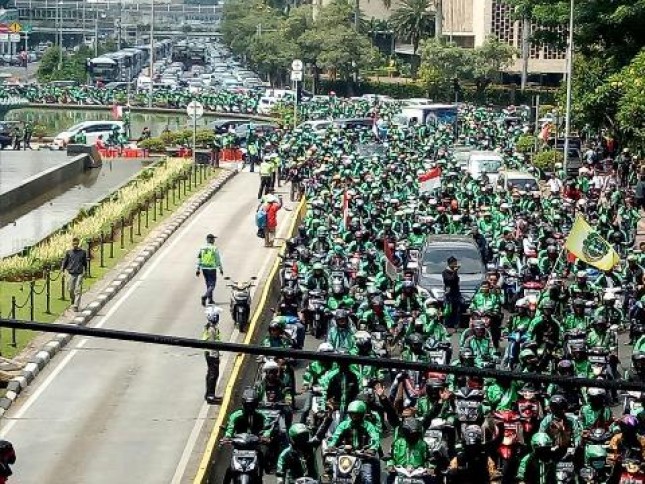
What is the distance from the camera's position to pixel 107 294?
2578cm

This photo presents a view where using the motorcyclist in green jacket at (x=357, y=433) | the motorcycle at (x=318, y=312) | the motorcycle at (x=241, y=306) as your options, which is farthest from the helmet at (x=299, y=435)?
the motorcycle at (x=241, y=306)

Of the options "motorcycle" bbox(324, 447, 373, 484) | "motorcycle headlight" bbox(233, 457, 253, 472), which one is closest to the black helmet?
"motorcycle" bbox(324, 447, 373, 484)

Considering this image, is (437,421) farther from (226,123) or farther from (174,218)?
(226,123)

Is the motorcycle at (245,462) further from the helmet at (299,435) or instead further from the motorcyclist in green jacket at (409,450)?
the motorcyclist in green jacket at (409,450)

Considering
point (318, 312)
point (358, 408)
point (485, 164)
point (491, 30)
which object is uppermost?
point (491, 30)

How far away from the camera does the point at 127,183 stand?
1786 inches

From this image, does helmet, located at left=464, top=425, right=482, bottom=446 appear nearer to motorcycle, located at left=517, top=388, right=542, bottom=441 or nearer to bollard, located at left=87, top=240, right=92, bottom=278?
motorcycle, located at left=517, top=388, right=542, bottom=441

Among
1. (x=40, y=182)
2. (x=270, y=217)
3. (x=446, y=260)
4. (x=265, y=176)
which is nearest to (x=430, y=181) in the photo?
(x=270, y=217)

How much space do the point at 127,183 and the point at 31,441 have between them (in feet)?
96.0

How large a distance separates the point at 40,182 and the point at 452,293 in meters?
24.8

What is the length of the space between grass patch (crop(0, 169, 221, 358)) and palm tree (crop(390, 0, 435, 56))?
59986 mm

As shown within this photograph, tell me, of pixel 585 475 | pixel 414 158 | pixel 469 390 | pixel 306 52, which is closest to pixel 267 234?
pixel 414 158

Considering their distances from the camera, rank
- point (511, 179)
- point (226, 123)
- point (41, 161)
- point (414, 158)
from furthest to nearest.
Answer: point (226, 123), point (41, 161), point (414, 158), point (511, 179)

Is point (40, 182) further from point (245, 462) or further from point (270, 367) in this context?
point (245, 462)
